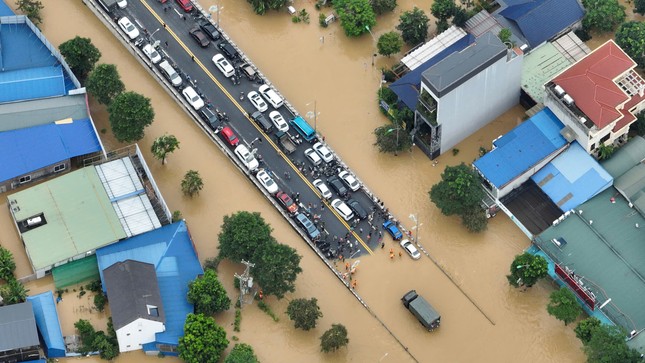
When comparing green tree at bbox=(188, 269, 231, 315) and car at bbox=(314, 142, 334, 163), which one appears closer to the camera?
green tree at bbox=(188, 269, 231, 315)

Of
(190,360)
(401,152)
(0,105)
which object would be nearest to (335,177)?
(401,152)

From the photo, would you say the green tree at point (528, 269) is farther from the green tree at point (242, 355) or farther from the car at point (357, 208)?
the green tree at point (242, 355)

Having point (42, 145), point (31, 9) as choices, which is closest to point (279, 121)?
point (42, 145)

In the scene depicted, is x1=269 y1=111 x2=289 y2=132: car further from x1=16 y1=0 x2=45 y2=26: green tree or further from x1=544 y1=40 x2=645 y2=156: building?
x1=16 y1=0 x2=45 y2=26: green tree

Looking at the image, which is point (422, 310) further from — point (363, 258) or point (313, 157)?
point (313, 157)

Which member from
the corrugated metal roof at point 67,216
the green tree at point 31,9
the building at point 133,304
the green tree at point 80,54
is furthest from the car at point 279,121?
the green tree at point 31,9

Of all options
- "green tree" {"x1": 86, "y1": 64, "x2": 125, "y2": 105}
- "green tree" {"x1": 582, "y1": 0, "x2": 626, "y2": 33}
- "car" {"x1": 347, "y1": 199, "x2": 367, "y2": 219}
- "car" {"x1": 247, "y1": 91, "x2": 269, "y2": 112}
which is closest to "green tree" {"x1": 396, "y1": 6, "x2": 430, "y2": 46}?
"car" {"x1": 247, "y1": 91, "x2": 269, "y2": 112}

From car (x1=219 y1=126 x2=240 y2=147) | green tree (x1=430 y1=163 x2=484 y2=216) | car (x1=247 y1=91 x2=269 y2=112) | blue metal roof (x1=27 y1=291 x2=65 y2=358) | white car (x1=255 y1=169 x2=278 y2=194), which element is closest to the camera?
blue metal roof (x1=27 y1=291 x2=65 y2=358)
